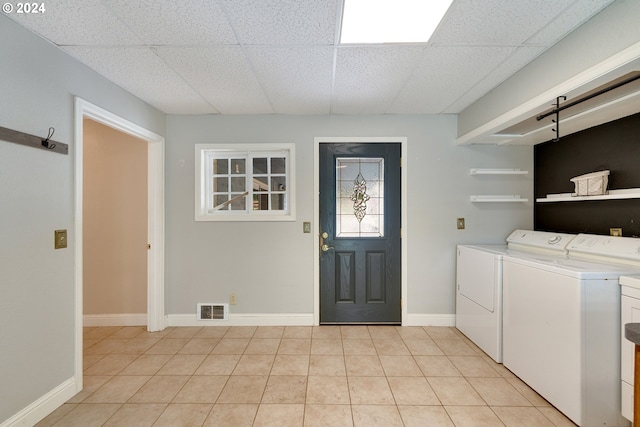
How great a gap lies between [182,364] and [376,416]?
1.64 m

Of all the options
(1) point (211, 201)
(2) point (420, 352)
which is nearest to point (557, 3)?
(2) point (420, 352)

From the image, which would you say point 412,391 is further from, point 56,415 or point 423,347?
point 56,415

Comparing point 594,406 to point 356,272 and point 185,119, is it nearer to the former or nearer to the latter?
point 356,272

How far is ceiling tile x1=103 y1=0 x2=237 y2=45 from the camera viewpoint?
4.75ft

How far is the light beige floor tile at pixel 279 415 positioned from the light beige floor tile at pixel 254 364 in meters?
0.40

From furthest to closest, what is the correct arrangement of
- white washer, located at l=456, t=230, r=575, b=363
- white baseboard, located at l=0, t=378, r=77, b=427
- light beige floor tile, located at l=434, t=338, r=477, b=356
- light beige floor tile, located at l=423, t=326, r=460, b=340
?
light beige floor tile, located at l=423, t=326, r=460, b=340, light beige floor tile, located at l=434, t=338, r=477, b=356, white washer, located at l=456, t=230, r=575, b=363, white baseboard, located at l=0, t=378, r=77, b=427

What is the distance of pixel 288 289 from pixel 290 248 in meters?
0.47

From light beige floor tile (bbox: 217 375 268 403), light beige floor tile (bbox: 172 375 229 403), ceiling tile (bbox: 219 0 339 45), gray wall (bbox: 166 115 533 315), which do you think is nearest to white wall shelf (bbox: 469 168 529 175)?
gray wall (bbox: 166 115 533 315)

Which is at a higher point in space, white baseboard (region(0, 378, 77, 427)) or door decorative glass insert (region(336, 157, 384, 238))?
door decorative glass insert (region(336, 157, 384, 238))

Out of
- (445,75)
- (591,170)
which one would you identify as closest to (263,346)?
(445,75)

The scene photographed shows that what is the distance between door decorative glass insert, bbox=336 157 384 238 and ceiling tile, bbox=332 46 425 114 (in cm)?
61

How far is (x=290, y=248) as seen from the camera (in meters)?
3.07

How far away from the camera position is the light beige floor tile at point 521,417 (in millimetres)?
1651

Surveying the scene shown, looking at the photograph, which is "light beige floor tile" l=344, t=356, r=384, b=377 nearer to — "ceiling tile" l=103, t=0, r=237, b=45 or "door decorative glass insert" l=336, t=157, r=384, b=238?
"door decorative glass insert" l=336, t=157, r=384, b=238
